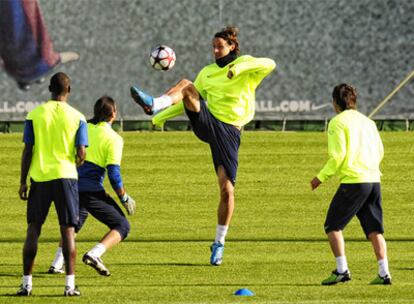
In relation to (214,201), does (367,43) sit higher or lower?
higher

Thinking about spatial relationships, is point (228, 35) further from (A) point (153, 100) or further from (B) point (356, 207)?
(B) point (356, 207)

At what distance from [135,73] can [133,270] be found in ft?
39.1

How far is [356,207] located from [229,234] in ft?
17.1

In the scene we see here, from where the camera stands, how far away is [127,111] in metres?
27.6

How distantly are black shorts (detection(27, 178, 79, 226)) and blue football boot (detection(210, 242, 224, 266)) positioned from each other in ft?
9.96

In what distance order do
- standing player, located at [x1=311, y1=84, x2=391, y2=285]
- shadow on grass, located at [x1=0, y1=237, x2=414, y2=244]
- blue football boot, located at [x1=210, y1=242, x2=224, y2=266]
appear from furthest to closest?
shadow on grass, located at [x1=0, y1=237, x2=414, y2=244]
blue football boot, located at [x1=210, y1=242, x2=224, y2=266]
standing player, located at [x1=311, y1=84, x2=391, y2=285]

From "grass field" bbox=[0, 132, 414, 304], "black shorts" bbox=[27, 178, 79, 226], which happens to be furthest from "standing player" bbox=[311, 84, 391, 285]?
"black shorts" bbox=[27, 178, 79, 226]

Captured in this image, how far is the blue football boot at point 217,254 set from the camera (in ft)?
54.1

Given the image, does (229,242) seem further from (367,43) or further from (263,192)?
(367,43)

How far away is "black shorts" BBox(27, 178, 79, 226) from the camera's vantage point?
13719 mm

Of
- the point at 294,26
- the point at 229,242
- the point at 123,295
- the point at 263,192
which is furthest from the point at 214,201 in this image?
the point at 123,295

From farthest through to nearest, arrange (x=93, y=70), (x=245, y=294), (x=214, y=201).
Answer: (x=93, y=70), (x=214, y=201), (x=245, y=294)

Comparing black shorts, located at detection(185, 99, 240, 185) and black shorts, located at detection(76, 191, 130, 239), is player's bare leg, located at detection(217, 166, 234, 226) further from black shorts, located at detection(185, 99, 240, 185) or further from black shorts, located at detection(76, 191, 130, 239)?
black shorts, located at detection(76, 191, 130, 239)

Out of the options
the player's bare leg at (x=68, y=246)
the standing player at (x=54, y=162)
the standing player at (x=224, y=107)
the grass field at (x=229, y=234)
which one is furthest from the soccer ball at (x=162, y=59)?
the player's bare leg at (x=68, y=246)
